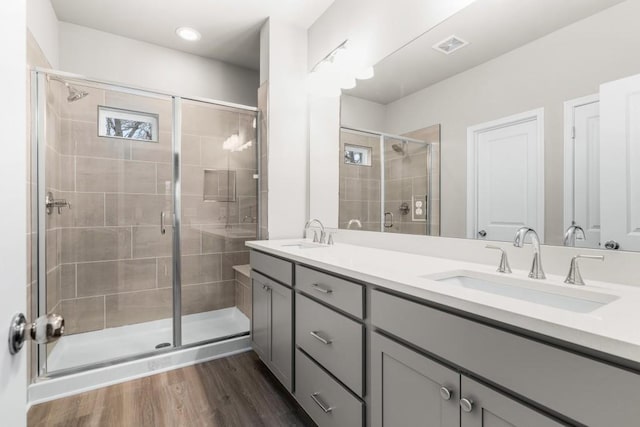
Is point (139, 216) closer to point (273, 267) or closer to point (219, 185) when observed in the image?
point (219, 185)

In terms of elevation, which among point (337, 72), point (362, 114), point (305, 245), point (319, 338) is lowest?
point (319, 338)

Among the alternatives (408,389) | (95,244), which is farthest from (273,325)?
(95,244)

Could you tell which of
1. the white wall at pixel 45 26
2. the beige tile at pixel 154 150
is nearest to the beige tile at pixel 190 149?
the beige tile at pixel 154 150

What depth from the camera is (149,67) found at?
9.17 feet

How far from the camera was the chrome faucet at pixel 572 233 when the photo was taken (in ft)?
3.42

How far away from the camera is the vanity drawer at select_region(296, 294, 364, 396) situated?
1.12 metres

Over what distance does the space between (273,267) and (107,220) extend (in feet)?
5.27

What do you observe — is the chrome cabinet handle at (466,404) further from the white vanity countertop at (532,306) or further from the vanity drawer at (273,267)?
the vanity drawer at (273,267)

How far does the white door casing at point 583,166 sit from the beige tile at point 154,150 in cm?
257

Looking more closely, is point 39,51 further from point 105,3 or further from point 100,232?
point 100,232

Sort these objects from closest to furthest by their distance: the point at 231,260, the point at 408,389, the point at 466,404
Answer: the point at 466,404, the point at 408,389, the point at 231,260

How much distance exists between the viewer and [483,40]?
1.34 m

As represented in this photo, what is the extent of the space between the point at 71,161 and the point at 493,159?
9.23 feet

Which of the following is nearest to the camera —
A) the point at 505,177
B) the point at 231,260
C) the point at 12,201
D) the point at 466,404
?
the point at 12,201
